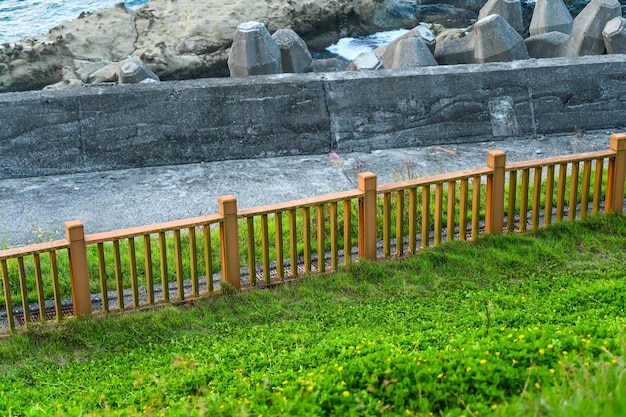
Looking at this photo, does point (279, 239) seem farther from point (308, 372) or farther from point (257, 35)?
point (257, 35)

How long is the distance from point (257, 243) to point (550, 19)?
29.6ft

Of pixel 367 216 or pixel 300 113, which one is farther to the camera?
pixel 300 113

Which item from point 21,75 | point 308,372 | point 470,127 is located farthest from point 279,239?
point 21,75

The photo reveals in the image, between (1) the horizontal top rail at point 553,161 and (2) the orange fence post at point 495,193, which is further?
(1) the horizontal top rail at point 553,161

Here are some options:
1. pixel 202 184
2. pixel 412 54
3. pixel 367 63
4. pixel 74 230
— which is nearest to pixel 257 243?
pixel 202 184

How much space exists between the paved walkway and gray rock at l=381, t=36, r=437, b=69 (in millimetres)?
2514

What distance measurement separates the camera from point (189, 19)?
21.5 meters

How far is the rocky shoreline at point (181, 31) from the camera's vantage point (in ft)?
62.4

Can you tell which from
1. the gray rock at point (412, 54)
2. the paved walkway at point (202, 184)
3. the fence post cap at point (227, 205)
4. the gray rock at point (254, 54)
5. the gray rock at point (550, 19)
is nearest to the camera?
the fence post cap at point (227, 205)

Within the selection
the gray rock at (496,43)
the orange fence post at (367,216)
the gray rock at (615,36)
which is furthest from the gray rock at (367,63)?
the orange fence post at (367,216)

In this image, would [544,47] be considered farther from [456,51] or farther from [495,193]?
[495,193]

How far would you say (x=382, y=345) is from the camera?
5.83m

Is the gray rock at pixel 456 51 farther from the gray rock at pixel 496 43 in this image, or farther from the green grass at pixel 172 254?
the green grass at pixel 172 254

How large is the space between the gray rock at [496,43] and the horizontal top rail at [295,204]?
5848mm
